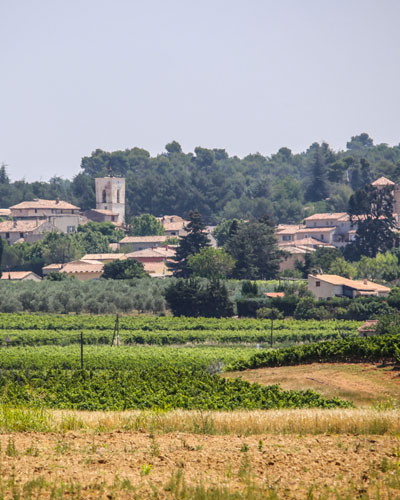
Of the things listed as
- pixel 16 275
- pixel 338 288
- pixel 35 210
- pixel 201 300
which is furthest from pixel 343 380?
pixel 35 210

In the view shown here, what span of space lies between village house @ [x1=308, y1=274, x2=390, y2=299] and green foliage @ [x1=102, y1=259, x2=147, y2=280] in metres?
23.2

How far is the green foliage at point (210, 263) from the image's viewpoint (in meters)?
105

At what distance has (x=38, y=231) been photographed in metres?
142

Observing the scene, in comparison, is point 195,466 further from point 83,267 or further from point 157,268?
→ point 157,268

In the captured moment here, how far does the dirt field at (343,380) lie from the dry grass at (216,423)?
768 cm

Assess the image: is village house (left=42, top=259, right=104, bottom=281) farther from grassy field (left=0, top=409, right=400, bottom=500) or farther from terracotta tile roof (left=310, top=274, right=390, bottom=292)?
grassy field (left=0, top=409, right=400, bottom=500)

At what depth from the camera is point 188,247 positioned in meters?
112

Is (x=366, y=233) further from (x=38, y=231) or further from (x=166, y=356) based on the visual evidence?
(x=166, y=356)

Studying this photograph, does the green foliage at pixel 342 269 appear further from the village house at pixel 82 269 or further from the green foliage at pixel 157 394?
the green foliage at pixel 157 394

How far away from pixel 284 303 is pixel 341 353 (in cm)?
4992

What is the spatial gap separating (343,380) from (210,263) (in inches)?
3027

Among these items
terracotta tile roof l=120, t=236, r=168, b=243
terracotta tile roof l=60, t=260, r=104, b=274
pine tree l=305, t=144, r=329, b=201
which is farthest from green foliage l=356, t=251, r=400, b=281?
pine tree l=305, t=144, r=329, b=201

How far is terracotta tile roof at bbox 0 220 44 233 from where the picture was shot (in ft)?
469

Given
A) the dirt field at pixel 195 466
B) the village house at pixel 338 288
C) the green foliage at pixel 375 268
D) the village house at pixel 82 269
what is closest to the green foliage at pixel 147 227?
the village house at pixel 82 269
